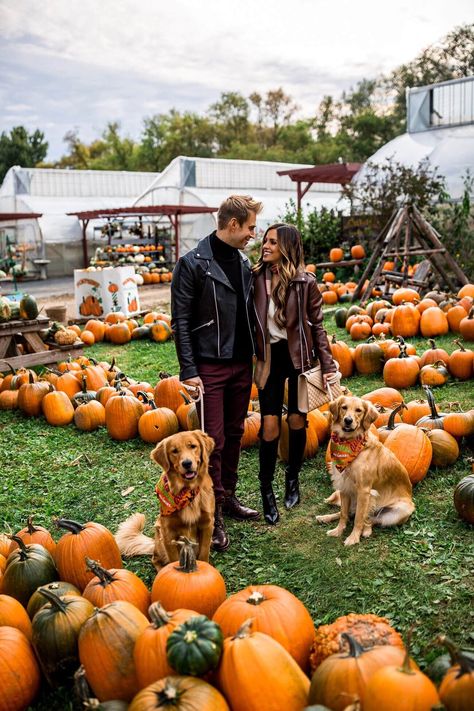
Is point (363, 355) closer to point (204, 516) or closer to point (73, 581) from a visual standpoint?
point (204, 516)

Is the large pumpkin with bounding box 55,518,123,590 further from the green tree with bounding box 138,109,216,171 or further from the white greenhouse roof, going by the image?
the green tree with bounding box 138,109,216,171

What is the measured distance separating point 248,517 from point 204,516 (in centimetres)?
96

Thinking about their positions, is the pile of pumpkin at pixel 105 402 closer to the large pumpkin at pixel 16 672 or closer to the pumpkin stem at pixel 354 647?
the large pumpkin at pixel 16 672

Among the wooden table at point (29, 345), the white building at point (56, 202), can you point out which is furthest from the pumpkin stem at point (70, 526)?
the white building at point (56, 202)

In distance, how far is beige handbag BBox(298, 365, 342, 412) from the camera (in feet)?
13.5

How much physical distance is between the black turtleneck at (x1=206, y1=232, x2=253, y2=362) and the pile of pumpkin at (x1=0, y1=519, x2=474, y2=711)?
1.50 metres

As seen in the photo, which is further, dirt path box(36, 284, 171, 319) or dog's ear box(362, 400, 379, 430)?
dirt path box(36, 284, 171, 319)

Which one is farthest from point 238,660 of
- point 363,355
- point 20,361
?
point 20,361

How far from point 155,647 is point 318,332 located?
7.83ft

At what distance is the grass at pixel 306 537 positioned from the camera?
322 cm

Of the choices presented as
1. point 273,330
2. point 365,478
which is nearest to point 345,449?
point 365,478

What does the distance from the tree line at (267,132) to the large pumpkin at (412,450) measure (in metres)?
47.4

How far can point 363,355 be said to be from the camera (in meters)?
7.57

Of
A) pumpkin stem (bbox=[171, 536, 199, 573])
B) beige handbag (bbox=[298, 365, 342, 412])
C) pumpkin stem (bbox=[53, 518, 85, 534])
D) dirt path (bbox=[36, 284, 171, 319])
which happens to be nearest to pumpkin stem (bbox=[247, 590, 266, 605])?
pumpkin stem (bbox=[171, 536, 199, 573])
